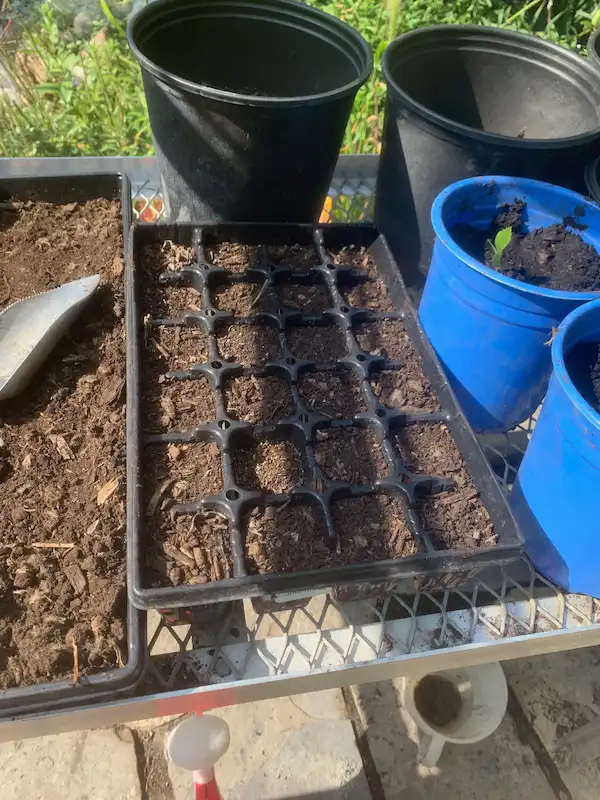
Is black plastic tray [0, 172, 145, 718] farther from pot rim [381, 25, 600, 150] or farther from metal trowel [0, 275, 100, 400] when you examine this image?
pot rim [381, 25, 600, 150]

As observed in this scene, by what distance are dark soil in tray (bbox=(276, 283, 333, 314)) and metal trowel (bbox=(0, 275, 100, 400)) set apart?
0.90ft

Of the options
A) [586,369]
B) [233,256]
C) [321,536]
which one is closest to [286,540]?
[321,536]

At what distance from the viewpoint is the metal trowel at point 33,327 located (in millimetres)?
799

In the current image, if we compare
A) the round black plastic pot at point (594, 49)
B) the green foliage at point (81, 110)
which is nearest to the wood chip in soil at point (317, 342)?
the round black plastic pot at point (594, 49)

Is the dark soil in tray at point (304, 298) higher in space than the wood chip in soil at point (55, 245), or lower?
higher

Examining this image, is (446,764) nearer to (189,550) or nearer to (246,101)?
(189,550)

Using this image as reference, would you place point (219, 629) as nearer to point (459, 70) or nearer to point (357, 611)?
point (357, 611)

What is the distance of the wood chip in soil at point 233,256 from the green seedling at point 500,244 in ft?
1.19

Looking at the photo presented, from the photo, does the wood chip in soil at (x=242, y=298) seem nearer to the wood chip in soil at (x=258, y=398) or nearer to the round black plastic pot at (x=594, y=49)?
the wood chip in soil at (x=258, y=398)

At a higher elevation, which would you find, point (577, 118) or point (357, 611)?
point (577, 118)

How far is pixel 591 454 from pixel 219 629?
16.9 inches

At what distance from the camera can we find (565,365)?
0.69m

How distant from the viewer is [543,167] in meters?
0.88

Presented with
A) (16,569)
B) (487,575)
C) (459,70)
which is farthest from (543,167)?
(16,569)
